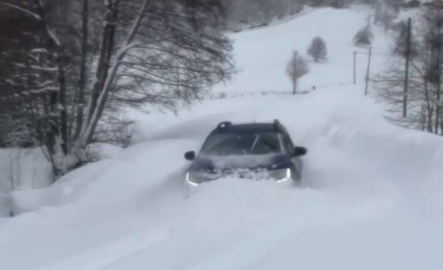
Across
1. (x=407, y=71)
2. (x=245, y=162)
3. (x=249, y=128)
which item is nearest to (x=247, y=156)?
(x=245, y=162)

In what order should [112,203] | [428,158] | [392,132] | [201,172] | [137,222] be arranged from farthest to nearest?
1. [392,132]
2. [428,158]
3. [112,203]
4. [201,172]
5. [137,222]

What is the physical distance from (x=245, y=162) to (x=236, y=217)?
2.04 m

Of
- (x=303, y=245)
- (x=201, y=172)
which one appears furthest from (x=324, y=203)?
(x=303, y=245)

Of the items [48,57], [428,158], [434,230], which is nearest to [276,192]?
[434,230]

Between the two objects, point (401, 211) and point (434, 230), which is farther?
point (401, 211)

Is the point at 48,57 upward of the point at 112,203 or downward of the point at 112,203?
upward

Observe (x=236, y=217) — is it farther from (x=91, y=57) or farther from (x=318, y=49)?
(x=318, y=49)

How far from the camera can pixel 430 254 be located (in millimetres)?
8102

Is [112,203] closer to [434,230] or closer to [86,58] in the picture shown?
[434,230]

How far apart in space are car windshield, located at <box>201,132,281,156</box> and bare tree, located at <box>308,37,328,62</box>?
58327mm

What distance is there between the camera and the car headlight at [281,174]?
1211 centimetres

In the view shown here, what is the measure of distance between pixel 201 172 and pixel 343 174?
203 inches

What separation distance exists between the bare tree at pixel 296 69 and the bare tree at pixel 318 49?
155 centimetres

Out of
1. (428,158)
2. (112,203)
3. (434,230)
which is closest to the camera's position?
(434,230)
